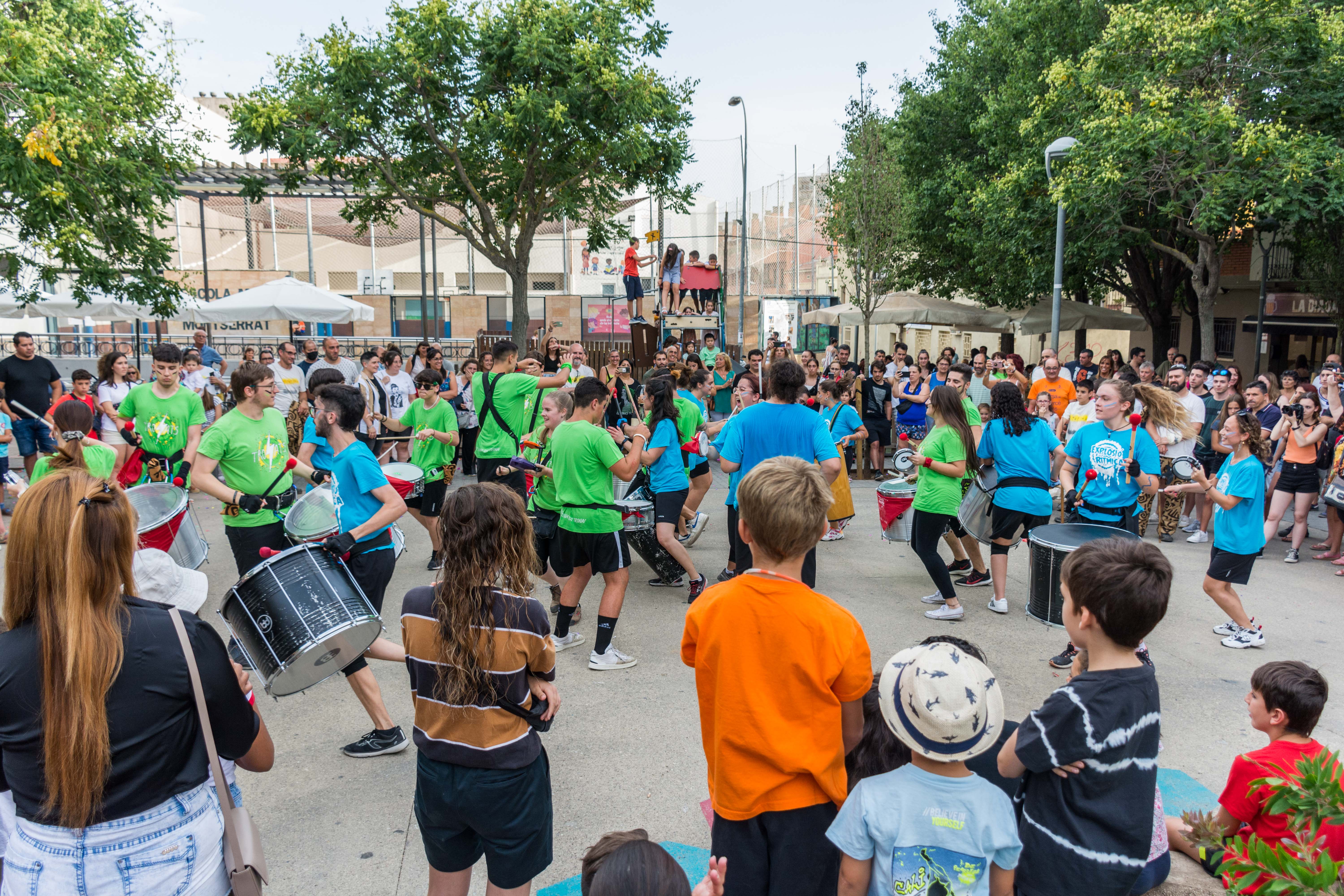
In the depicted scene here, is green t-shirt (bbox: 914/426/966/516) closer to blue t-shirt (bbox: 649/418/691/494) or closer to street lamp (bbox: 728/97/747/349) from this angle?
blue t-shirt (bbox: 649/418/691/494)

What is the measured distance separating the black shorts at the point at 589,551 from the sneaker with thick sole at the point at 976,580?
10.4 feet

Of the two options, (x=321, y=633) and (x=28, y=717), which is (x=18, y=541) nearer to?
(x=28, y=717)

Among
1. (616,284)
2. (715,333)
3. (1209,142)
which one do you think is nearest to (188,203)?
(616,284)

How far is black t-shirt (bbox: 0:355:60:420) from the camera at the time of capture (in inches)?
409

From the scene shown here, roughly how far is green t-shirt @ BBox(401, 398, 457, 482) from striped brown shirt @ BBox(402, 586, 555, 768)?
4796 millimetres

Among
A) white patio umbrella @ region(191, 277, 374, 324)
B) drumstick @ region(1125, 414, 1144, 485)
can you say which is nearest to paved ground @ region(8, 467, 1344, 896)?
drumstick @ region(1125, 414, 1144, 485)

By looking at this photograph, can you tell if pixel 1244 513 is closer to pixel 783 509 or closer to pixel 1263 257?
pixel 783 509

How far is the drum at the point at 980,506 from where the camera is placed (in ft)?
20.0

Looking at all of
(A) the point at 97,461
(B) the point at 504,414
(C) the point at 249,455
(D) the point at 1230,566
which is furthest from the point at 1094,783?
(B) the point at 504,414

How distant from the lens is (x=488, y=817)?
2531 millimetres

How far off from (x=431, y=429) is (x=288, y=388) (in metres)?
5.67

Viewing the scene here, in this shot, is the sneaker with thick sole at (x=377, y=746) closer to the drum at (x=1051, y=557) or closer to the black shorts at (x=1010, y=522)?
the drum at (x=1051, y=557)

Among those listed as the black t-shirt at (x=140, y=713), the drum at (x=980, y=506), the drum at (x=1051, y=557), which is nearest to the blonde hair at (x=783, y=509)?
the black t-shirt at (x=140, y=713)

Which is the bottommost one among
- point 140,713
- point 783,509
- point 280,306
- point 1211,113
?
point 140,713
